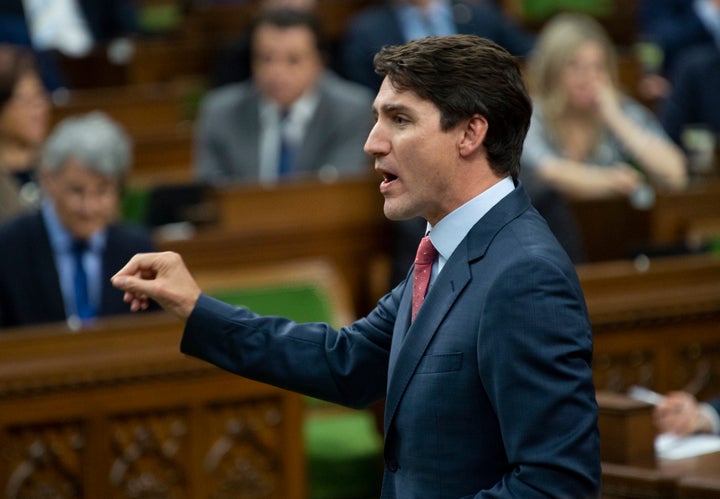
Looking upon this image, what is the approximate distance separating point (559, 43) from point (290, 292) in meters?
1.62

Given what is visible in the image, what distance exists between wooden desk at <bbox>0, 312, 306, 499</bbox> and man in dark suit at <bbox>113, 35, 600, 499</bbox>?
3.72ft

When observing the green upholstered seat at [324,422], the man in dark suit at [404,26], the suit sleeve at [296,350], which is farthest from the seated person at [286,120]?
the suit sleeve at [296,350]

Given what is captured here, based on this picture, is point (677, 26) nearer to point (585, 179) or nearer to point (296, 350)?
point (585, 179)

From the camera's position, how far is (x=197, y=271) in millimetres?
3615

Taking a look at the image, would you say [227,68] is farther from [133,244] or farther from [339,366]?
[339,366]

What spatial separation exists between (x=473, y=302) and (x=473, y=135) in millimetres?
200

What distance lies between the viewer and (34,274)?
312 centimetres

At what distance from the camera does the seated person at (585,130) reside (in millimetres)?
4246

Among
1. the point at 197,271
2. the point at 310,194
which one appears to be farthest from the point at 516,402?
the point at 310,194

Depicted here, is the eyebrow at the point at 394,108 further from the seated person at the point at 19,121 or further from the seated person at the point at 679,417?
the seated person at the point at 19,121

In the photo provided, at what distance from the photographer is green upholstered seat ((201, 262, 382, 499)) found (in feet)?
10.2

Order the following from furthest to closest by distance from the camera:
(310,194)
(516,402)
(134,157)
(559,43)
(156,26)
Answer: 1. (156,26)
2. (134,157)
3. (559,43)
4. (310,194)
5. (516,402)

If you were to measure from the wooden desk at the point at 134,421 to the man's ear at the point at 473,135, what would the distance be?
4.60ft

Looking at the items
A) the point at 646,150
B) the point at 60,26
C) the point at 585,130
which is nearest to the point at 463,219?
the point at 585,130
